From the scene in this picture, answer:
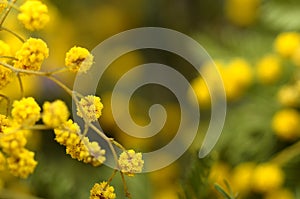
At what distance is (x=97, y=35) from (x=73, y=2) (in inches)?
4.2

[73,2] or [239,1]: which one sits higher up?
[239,1]

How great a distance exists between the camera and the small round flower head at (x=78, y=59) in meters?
0.50

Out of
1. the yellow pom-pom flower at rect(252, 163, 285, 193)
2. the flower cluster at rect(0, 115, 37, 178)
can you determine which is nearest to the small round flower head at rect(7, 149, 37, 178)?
the flower cluster at rect(0, 115, 37, 178)

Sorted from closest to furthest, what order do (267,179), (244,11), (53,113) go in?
(53,113) < (267,179) < (244,11)

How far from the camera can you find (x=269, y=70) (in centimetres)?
100

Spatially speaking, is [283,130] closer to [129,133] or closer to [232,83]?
[232,83]

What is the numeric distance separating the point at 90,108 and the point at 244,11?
816 mm

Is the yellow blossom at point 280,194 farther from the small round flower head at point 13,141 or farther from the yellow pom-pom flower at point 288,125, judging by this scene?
the small round flower head at point 13,141

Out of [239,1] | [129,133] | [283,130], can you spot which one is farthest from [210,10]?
[283,130]

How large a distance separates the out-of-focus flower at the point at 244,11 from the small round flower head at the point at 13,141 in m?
0.86

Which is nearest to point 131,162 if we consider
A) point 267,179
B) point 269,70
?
point 267,179

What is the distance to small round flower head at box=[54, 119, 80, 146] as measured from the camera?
471mm

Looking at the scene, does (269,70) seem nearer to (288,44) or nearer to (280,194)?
(288,44)

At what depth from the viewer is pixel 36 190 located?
75 cm
